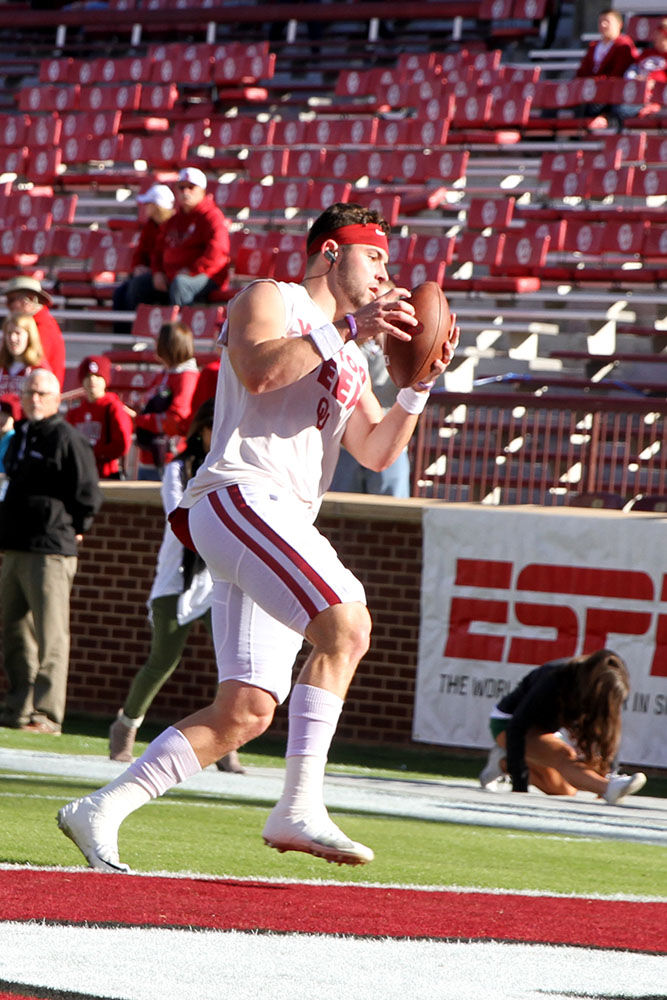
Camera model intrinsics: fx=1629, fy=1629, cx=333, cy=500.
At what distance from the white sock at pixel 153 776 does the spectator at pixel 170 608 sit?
4.06 metres

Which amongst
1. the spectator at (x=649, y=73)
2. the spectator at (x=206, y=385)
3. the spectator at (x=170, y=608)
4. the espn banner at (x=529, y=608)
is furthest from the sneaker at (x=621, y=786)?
the spectator at (x=649, y=73)

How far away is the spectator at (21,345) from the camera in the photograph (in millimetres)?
11172

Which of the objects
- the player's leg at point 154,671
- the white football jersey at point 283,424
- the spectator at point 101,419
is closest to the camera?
the white football jersey at point 283,424

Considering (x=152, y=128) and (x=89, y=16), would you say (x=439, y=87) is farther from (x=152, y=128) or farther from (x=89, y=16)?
(x=89, y=16)

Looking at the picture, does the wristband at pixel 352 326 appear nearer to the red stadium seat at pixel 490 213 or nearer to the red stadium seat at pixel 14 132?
the red stadium seat at pixel 490 213

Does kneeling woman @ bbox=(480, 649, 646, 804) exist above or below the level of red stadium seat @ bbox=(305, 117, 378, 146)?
below

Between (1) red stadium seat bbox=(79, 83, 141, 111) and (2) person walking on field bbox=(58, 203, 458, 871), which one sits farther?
(1) red stadium seat bbox=(79, 83, 141, 111)

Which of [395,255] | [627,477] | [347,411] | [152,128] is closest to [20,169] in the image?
[152,128]

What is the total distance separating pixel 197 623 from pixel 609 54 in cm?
1230

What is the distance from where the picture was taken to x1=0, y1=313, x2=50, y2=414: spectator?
36.7 ft

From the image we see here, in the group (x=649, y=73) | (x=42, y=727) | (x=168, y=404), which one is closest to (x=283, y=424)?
(x=42, y=727)

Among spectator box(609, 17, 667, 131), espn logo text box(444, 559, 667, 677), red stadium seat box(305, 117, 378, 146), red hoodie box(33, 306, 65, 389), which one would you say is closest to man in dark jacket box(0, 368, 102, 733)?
red hoodie box(33, 306, 65, 389)

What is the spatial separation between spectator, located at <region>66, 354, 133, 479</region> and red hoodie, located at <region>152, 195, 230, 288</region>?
378 centimetres

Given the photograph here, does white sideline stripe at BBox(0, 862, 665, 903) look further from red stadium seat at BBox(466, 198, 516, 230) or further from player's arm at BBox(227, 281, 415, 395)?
red stadium seat at BBox(466, 198, 516, 230)
